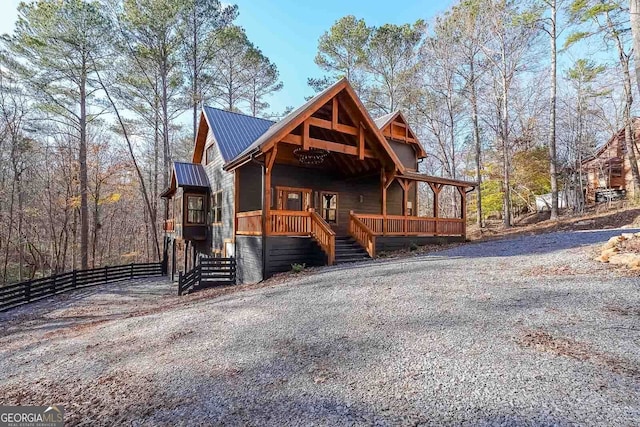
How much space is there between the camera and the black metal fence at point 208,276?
1048 centimetres

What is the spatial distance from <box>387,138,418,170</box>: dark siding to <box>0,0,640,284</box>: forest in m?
5.05

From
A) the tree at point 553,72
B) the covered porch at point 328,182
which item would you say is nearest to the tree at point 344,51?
the tree at point 553,72

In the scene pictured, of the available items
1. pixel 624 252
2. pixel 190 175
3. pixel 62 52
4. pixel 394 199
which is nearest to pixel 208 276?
pixel 190 175

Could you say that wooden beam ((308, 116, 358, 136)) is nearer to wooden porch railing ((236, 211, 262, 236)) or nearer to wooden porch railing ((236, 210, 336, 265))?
wooden porch railing ((236, 210, 336, 265))

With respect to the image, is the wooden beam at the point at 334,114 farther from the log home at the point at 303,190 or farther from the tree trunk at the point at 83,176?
the tree trunk at the point at 83,176

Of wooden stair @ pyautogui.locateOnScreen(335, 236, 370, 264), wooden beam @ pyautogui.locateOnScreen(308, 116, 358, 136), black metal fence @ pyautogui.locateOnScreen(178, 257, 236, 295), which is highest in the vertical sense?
wooden beam @ pyautogui.locateOnScreen(308, 116, 358, 136)

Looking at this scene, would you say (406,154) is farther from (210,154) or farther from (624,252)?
(624,252)

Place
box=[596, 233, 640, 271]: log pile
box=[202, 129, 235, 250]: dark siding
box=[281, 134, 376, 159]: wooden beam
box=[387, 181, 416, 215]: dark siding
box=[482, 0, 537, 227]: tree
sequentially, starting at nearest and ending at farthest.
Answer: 1. box=[596, 233, 640, 271]: log pile
2. box=[281, 134, 376, 159]: wooden beam
3. box=[202, 129, 235, 250]: dark siding
4. box=[387, 181, 416, 215]: dark siding
5. box=[482, 0, 537, 227]: tree

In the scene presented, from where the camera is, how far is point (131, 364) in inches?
149

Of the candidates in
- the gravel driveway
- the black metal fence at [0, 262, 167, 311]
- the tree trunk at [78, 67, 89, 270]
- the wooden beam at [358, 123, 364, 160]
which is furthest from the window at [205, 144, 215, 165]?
the gravel driveway

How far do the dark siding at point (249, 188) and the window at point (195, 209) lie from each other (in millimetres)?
4364

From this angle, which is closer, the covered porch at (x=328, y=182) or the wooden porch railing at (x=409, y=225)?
the covered porch at (x=328, y=182)

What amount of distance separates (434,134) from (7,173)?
29.5 meters

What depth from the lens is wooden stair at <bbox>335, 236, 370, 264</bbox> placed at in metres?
9.96
